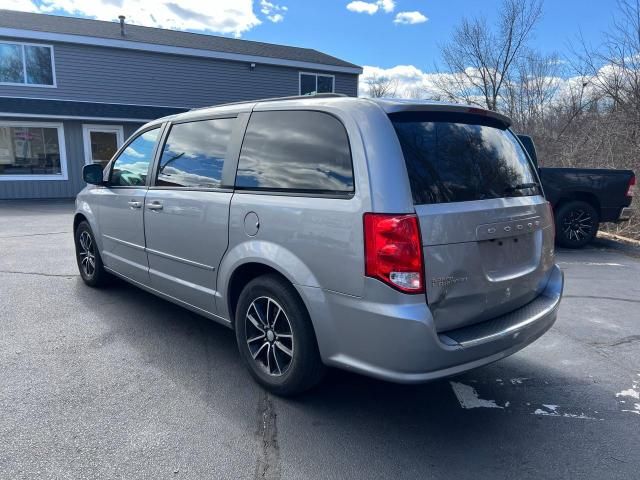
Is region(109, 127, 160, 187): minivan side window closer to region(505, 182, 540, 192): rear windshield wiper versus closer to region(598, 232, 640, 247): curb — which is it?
region(505, 182, 540, 192): rear windshield wiper

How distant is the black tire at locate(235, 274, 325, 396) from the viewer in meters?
2.88

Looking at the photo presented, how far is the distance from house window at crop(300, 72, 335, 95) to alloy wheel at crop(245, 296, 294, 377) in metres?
18.5

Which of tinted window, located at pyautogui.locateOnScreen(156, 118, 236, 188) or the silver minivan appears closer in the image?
the silver minivan

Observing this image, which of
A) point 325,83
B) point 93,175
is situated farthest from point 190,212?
point 325,83

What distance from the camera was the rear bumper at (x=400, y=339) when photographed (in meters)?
2.42

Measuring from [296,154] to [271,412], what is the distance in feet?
5.37

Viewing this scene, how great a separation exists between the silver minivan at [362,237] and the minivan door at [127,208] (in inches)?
23.2

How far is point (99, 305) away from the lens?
195 inches

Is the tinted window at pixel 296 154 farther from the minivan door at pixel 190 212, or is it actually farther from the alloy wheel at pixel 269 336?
the alloy wheel at pixel 269 336

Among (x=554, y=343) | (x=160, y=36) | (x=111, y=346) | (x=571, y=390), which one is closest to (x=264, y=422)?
(x=111, y=346)

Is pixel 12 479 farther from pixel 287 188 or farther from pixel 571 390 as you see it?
pixel 571 390

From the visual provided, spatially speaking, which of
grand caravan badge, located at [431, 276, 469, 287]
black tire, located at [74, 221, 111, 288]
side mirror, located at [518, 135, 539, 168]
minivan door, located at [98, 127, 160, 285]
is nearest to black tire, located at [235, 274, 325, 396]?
grand caravan badge, located at [431, 276, 469, 287]

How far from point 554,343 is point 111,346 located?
12.5 feet

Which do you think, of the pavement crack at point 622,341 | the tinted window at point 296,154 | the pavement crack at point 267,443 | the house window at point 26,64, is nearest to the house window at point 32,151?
the house window at point 26,64
